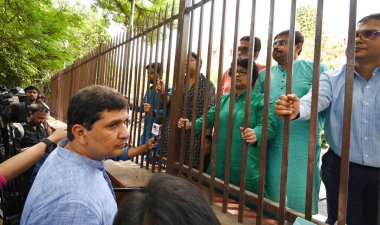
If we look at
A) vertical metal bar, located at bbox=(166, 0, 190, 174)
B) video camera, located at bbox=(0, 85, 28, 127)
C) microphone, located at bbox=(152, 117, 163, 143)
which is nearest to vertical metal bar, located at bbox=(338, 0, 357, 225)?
vertical metal bar, located at bbox=(166, 0, 190, 174)

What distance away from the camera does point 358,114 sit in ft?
5.93

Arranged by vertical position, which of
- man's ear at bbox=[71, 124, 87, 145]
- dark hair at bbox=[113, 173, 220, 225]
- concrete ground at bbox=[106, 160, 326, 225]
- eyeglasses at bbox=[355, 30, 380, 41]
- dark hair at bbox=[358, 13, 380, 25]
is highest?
dark hair at bbox=[358, 13, 380, 25]

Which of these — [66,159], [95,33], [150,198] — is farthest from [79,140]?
[95,33]

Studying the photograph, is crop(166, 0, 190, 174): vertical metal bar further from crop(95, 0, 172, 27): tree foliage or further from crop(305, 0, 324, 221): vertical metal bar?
crop(95, 0, 172, 27): tree foliage

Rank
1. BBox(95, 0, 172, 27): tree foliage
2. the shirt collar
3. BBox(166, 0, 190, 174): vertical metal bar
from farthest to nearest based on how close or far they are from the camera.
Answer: BBox(95, 0, 172, 27): tree foliage, BBox(166, 0, 190, 174): vertical metal bar, the shirt collar

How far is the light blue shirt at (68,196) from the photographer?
1.09m

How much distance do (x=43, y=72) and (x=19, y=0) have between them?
17.0ft

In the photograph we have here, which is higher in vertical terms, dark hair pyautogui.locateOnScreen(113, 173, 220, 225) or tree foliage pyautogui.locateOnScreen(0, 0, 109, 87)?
tree foliage pyautogui.locateOnScreen(0, 0, 109, 87)

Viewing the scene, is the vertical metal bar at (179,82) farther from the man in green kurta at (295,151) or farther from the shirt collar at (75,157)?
the shirt collar at (75,157)

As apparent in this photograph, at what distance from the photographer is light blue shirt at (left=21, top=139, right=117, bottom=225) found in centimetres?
109

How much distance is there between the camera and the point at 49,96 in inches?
489

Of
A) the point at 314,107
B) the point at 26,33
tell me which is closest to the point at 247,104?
the point at 314,107

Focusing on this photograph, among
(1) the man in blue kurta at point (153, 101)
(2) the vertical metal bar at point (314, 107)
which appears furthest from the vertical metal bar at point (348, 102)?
(1) the man in blue kurta at point (153, 101)

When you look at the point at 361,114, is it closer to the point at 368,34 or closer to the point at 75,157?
the point at 368,34
